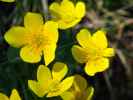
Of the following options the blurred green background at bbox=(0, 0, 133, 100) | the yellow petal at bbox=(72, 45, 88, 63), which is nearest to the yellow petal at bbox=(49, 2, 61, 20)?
the yellow petal at bbox=(72, 45, 88, 63)

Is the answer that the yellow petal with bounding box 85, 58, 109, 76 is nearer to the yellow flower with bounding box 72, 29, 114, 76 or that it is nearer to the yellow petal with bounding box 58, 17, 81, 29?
the yellow flower with bounding box 72, 29, 114, 76

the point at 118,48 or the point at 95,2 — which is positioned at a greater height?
the point at 95,2

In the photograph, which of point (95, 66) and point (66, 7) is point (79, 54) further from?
point (66, 7)

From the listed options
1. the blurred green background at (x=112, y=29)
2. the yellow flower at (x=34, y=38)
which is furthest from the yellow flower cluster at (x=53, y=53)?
the blurred green background at (x=112, y=29)

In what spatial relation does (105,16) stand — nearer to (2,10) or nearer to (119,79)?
(119,79)

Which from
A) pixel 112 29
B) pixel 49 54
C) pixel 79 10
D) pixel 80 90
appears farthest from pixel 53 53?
pixel 112 29

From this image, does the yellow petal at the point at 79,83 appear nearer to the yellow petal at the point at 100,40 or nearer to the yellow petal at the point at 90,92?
the yellow petal at the point at 90,92

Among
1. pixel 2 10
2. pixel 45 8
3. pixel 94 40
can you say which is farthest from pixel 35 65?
pixel 2 10
